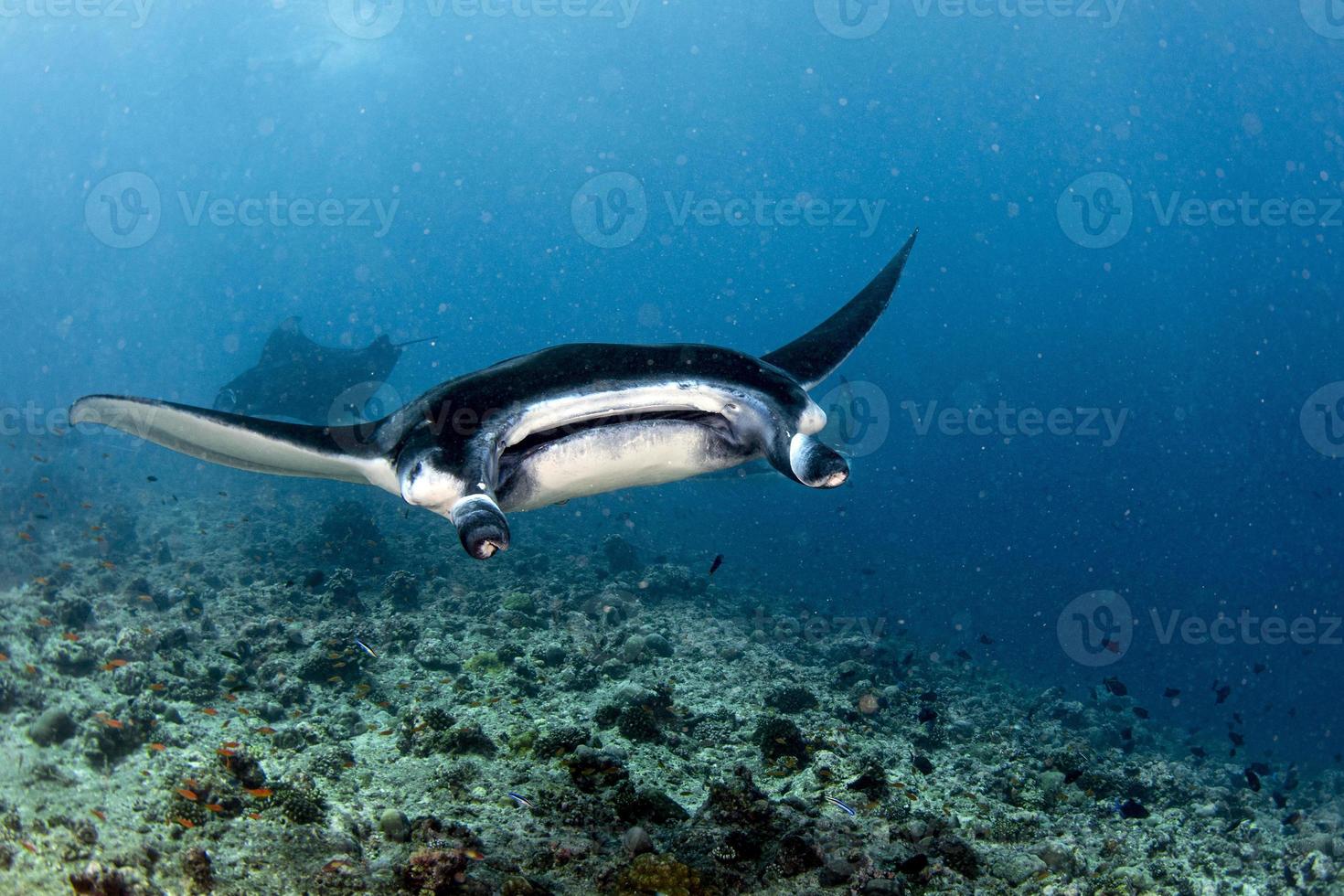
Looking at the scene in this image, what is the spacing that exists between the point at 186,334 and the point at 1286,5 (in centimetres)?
14908

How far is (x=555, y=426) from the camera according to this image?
331 cm

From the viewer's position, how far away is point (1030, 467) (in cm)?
7081

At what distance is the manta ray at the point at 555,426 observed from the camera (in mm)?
3086

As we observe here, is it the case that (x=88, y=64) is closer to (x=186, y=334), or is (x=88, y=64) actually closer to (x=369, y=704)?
(x=186, y=334)

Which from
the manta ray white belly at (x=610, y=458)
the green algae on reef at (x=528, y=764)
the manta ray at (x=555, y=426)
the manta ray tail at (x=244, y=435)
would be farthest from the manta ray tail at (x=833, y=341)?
the manta ray tail at (x=244, y=435)

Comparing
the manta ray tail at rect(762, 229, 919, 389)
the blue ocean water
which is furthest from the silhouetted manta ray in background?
the manta ray tail at rect(762, 229, 919, 389)

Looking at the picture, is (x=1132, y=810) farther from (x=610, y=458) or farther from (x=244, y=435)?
(x=244, y=435)

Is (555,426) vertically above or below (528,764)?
above

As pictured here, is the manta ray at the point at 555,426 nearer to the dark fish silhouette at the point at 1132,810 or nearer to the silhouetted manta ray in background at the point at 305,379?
the dark fish silhouette at the point at 1132,810

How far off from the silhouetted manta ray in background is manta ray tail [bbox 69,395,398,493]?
14804mm

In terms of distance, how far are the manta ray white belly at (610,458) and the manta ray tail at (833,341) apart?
1183 millimetres

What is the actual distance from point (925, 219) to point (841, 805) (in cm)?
9254

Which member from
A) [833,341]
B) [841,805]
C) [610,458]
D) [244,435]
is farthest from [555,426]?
[841,805]

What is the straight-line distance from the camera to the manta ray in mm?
3086
